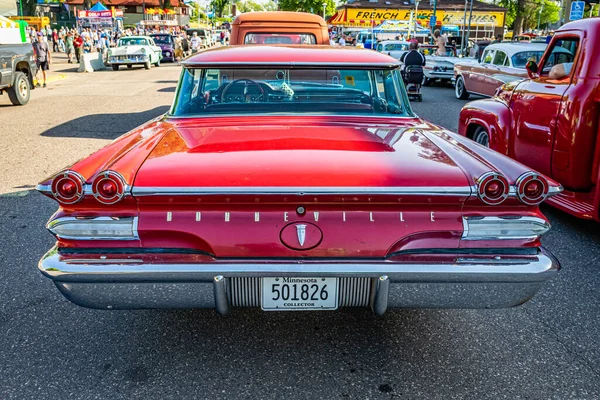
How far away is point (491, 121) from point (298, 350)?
397 centimetres

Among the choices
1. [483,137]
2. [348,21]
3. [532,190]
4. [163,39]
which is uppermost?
[348,21]

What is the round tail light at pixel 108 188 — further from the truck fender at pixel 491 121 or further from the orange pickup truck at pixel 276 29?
the orange pickup truck at pixel 276 29

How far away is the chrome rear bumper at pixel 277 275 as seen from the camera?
2.48 metres

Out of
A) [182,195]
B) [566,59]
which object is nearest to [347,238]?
[182,195]

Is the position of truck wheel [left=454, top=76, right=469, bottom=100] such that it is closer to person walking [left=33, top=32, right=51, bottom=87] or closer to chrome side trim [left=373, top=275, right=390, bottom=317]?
person walking [left=33, top=32, right=51, bottom=87]

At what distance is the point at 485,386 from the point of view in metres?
2.72

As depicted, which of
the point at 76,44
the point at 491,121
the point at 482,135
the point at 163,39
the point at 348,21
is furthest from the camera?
the point at 348,21

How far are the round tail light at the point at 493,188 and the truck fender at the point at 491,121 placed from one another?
3.33m

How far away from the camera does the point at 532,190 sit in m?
2.58

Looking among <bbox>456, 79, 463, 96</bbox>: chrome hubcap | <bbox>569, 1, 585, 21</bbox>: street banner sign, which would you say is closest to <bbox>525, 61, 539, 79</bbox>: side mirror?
<bbox>569, 1, 585, 21</bbox>: street banner sign

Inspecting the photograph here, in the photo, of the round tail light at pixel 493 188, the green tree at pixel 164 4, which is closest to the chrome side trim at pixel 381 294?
the round tail light at pixel 493 188

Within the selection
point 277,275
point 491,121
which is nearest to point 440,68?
point 491,121

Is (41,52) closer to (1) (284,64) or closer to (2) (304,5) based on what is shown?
(1) (284,64)

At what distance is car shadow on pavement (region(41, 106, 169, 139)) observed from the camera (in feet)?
31.7
